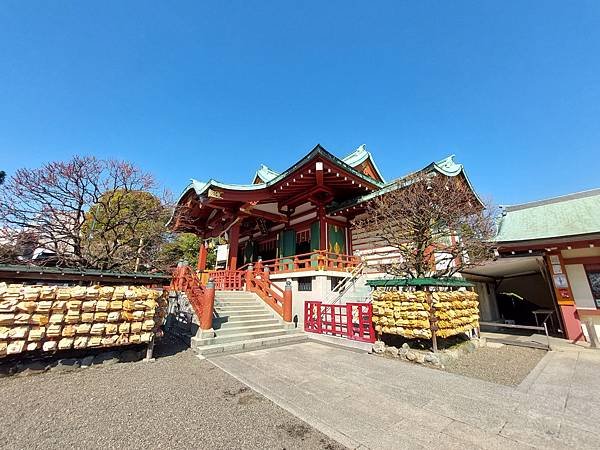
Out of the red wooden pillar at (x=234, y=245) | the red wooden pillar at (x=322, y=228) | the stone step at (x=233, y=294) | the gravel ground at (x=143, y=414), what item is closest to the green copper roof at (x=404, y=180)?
the red wooden pillar at (x=322, y=228)

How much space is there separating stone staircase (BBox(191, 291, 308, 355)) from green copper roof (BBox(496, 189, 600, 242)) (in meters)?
8.74

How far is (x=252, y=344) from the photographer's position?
23.3 feet

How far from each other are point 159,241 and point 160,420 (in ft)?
33.2

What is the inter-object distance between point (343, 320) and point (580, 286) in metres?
7.92

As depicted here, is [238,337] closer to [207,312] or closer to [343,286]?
[207,312]

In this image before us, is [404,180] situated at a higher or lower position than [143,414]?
higher

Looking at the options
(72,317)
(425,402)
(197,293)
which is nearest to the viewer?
(425,402)

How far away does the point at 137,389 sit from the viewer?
4086 mm

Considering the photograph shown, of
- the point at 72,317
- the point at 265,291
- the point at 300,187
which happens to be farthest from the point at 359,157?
the point at 72,317

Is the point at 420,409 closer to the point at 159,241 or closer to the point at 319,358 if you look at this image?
the point at 319,358

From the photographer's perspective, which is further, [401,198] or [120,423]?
[401,198]

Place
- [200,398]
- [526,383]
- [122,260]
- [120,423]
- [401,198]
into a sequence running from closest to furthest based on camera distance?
[120,423]
[200,398]
[526,383]
[401,198]
[122,260]

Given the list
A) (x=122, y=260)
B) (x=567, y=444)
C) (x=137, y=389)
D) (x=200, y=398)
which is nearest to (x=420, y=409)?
(x=567, y=444)

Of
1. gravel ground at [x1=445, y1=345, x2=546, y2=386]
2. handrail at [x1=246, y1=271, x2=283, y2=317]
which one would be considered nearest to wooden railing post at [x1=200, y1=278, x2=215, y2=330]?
handrail at [x1=246, y1=271, x2=283, y2=317]
